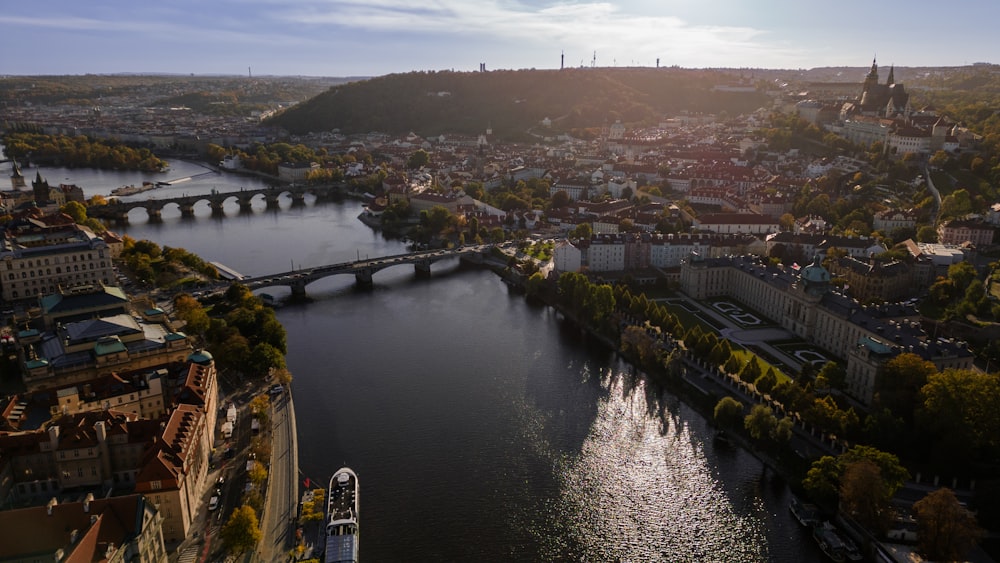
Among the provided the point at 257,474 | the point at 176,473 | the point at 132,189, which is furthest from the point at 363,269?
the point at 132,189

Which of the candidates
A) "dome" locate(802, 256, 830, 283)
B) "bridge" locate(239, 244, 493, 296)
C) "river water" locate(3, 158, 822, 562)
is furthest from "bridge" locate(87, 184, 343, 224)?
"dome" locate(802, 256, 830, 283)

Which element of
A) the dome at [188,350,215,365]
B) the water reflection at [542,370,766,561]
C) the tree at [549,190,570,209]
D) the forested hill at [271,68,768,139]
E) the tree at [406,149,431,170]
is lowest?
the water reflection at [542,370,766,561]

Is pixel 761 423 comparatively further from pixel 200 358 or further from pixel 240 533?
pixel 200 358

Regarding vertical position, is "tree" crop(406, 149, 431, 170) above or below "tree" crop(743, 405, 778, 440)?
above

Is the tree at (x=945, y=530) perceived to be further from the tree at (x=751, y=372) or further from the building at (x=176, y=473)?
the building at (x=176, y=473)

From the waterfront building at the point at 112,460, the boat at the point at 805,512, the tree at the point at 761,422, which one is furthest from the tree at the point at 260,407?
the boat at the point at 805,512

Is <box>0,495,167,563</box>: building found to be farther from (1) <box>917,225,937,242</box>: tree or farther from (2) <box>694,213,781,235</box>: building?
(1) <box>917,225,937,242</box>: tree
